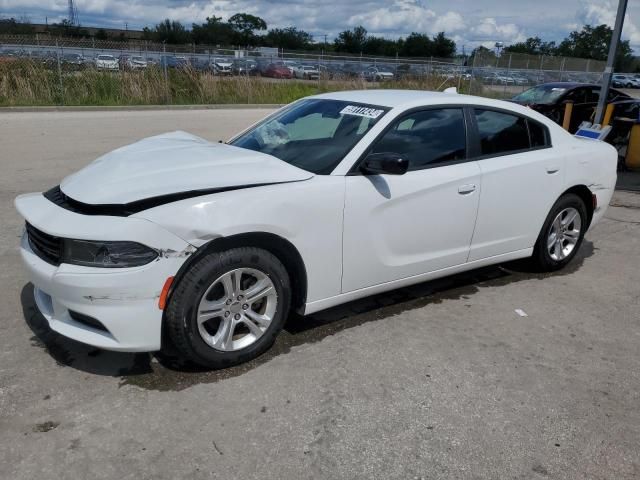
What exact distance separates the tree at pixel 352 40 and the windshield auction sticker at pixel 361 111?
281 ft

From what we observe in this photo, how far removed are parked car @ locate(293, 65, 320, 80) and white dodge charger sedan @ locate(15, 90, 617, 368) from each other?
23666 millimetres

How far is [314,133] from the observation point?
13.7 feet

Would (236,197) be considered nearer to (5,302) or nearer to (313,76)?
(5,302)

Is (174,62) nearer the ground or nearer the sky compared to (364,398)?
nearer the sky

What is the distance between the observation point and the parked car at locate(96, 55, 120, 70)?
20.0 m

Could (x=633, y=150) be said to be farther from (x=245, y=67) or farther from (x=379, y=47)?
(x=379, y=47)

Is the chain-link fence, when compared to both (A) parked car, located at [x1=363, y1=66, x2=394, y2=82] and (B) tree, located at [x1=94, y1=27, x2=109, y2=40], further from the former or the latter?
(B) tree, located at [x1=94, y1=27, x2=109, y2=40]

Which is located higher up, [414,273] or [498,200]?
[498,200]

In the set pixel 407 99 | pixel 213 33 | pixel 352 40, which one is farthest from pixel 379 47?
pixel 407 99

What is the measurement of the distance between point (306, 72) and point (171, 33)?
54.7 m

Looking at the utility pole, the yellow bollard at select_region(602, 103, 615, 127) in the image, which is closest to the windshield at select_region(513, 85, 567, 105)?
the yellow bollard at select_region(602, 103, 615, 127)

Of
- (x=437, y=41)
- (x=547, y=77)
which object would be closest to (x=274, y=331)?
(x=547, y=77)

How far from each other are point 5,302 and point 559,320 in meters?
4.20

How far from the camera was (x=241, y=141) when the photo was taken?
4.48 meters
